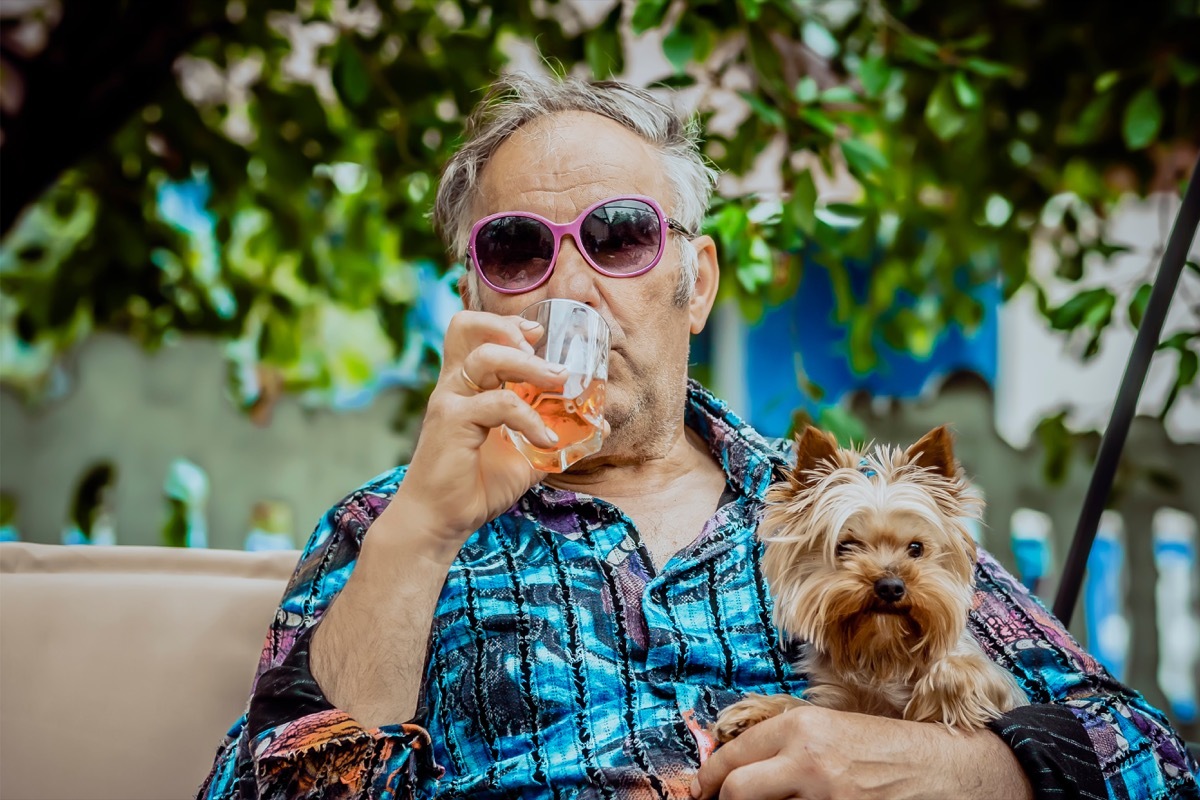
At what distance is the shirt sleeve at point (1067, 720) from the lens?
58.9 inches

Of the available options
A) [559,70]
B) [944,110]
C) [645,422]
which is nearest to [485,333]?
[645,422]

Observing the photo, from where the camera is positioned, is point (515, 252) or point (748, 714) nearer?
point (748, 714)

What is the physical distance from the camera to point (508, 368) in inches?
54.1

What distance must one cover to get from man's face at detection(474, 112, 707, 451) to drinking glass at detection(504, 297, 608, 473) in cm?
40

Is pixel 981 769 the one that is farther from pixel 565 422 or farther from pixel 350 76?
pixel 350 76

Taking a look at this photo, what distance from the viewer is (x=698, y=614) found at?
5.62 ft

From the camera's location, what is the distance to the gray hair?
2.09 meters

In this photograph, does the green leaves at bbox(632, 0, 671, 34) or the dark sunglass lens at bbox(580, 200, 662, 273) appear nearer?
the dark sunglass lens at bbox(580, 200, 662, 273)

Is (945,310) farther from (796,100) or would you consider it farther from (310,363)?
(310,363)

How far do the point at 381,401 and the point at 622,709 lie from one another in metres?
2.58

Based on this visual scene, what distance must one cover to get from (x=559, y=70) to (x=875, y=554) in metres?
1.95

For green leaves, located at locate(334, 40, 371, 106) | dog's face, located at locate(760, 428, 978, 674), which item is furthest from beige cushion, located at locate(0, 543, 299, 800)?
green leaves, located at locate(334, 40, 371, 106)

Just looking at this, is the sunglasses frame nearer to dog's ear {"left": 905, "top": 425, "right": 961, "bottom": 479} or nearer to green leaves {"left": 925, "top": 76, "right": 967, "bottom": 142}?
dog's ear {"left": 905, "top": 425, "right": 961, "bottom": 479}

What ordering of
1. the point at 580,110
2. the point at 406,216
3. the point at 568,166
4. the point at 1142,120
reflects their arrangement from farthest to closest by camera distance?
the point at 406,216 → the point at 1142,120 → the point at 580,110 → the point at 568,166
